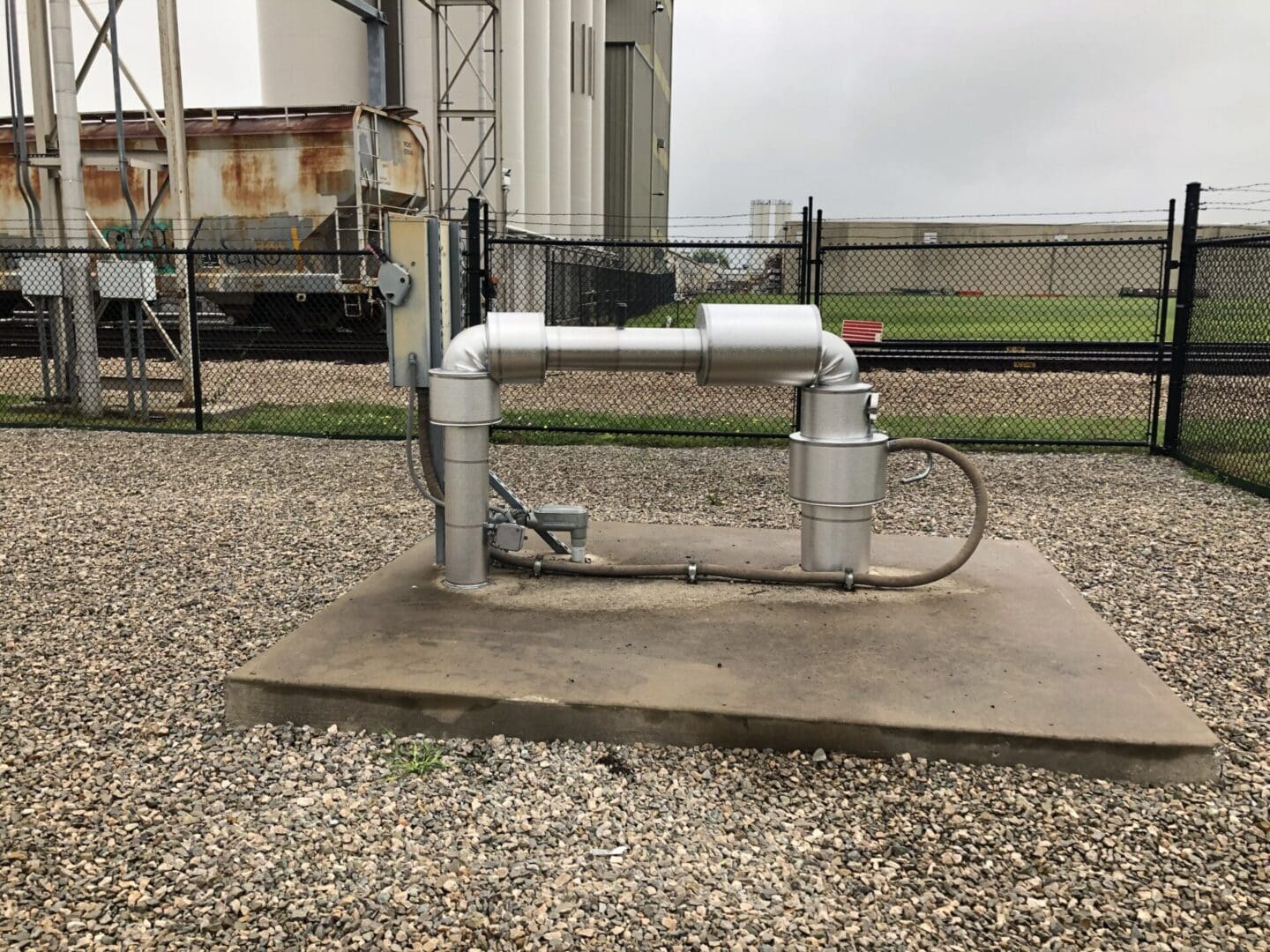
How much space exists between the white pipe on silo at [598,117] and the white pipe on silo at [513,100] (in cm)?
798

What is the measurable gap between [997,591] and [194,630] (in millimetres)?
3706

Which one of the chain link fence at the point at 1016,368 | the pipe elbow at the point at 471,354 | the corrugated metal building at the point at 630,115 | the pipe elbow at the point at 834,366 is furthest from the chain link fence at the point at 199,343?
the corrugated metal building at the point at 630,115

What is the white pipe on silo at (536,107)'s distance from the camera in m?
27.5

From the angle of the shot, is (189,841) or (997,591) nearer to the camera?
(189,841)

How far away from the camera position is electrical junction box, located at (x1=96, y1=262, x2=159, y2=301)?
10664mm

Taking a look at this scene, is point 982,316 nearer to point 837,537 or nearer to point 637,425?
point 637,425

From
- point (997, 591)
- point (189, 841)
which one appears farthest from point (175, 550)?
point (997, 591)

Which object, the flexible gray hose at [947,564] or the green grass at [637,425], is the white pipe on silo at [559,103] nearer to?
the green grass at [637,425]

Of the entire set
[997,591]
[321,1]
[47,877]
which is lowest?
[47,877]

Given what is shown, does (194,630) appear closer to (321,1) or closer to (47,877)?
(47,877)

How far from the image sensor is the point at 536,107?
91.4 feet

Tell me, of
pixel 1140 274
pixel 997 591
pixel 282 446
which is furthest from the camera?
pixel 1140 274

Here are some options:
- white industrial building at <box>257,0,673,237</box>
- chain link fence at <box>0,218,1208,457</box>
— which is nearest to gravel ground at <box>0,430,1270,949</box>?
chain link fence at <box>0,218,1208,457</box>

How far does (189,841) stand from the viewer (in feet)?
9.91
